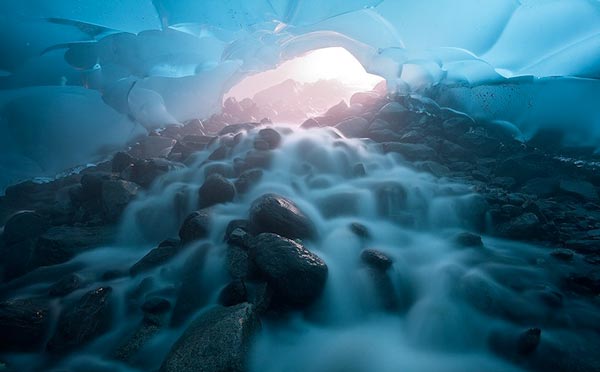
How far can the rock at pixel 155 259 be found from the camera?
3.88 meters

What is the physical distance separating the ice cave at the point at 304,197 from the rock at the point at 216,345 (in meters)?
0.01

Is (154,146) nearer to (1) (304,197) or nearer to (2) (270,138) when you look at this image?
(2) (270,138)

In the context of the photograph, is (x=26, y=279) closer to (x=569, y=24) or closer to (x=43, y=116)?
(x=43, y=116)

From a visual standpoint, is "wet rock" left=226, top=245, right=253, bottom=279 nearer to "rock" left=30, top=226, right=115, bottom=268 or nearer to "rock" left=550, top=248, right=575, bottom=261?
"rock" left=30, top=226, right=115, bottom=268

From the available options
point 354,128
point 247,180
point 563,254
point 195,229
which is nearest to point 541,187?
point 563,254

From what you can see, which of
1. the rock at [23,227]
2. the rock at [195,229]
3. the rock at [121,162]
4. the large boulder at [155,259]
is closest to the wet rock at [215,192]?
the rock at [195,229]

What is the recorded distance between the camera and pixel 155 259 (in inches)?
157

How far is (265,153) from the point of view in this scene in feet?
22.7

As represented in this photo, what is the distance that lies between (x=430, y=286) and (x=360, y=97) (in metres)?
10.1

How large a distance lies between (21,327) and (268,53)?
8433mm

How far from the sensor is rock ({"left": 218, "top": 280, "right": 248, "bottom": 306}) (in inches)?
114

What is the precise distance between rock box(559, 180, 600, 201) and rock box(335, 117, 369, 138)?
4730mm

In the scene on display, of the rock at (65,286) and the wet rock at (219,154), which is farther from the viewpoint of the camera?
the wet rock at (219,154)

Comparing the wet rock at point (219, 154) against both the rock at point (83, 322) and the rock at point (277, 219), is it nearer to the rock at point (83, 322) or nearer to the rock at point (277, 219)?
the rock at point (277, 219)
